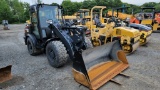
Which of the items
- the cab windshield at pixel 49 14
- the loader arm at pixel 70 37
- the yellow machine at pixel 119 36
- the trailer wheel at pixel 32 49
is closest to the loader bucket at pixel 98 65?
the loader arm at pixel 70 37

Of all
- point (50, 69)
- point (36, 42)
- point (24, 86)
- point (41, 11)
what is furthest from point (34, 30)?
point (24, 86)

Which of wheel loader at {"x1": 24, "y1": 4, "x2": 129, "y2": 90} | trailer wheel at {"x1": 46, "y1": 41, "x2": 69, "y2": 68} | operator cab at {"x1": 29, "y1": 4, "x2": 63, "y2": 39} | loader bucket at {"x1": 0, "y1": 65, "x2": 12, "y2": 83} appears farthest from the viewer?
operator cab at {"x1": 29, "y1": 4, "x2": 63, "y2": 39}

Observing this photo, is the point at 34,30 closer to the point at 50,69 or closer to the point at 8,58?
the point at 8,58

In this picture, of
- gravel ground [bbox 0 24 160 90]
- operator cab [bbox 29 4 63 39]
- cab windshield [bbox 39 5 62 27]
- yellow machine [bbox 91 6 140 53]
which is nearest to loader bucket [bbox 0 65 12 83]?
gravel ground [bbox 0 24 160 90]

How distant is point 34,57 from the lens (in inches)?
253

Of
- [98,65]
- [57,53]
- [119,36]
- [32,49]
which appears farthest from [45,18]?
[119,36]

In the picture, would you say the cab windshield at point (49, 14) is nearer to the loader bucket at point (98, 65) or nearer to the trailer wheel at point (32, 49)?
the trailer wheel at point (32, 49)

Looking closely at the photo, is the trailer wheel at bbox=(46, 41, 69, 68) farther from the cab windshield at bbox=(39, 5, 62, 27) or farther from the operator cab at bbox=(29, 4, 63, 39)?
the cab windshield at bbox=(39, 5, 62, 27)

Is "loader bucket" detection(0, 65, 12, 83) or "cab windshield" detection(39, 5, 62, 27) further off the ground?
→ "cab windshield" detection(39, 5, 62, 27)

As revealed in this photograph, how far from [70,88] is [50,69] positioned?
4.66ft

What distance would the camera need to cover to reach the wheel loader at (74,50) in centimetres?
382

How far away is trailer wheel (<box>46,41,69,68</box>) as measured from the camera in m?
4.73

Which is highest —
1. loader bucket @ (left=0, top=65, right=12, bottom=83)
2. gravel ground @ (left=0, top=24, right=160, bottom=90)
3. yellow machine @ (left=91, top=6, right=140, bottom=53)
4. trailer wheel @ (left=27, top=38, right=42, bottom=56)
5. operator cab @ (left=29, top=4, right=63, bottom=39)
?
operator cab @ (left=29, top=4, right=63, bottom=39)

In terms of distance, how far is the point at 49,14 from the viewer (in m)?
5.74
